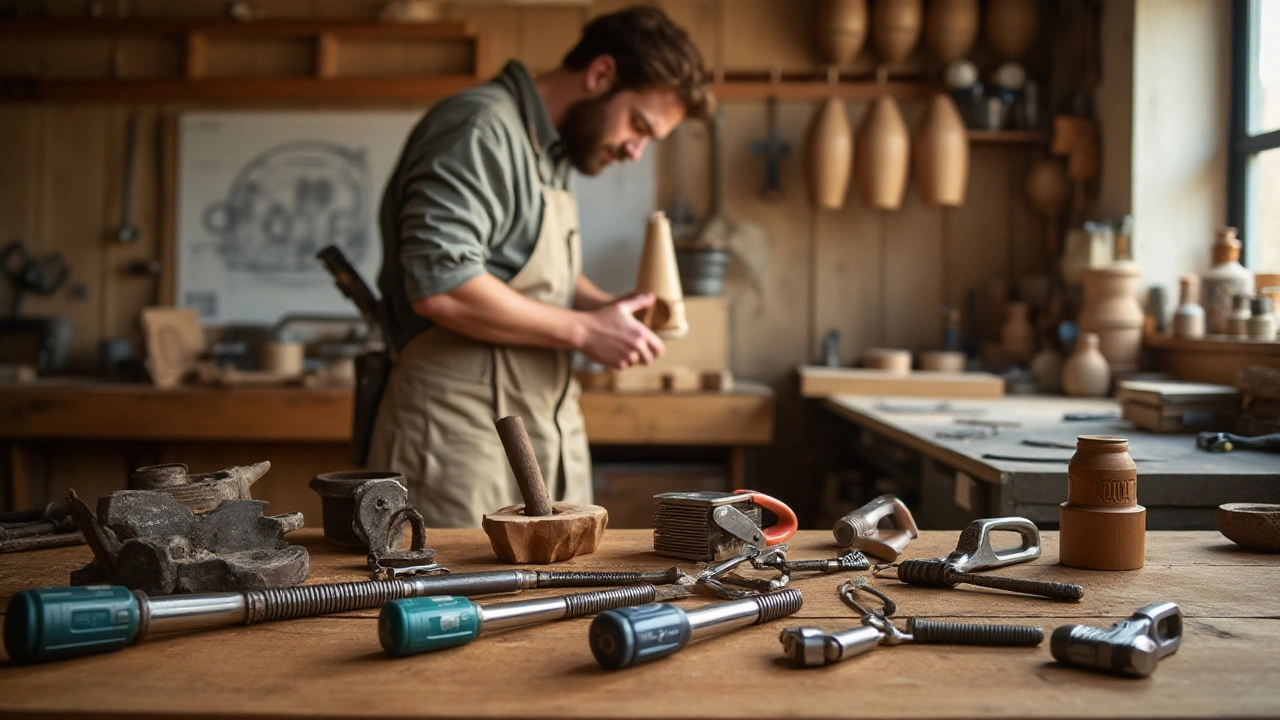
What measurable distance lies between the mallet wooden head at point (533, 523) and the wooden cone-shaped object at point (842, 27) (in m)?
3.42

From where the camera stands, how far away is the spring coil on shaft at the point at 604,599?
40.6 inches

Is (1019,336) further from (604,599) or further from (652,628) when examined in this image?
(652,628)

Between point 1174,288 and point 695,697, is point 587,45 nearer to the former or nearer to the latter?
point 695,697

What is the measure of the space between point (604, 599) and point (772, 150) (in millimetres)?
3619

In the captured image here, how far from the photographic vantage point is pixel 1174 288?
358 cm

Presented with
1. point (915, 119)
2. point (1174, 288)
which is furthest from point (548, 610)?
point (915, 119)

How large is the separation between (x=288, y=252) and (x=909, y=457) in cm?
292

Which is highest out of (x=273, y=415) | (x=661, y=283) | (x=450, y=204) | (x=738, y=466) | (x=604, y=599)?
(x=450, y=204)

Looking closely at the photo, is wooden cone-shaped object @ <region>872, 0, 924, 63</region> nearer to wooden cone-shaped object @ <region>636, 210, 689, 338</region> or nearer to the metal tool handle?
wooden cone-shaped object @ <region>636, 210, 689, 338</region>

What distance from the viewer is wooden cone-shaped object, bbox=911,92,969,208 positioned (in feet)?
13.7

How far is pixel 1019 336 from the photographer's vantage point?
13.7ft

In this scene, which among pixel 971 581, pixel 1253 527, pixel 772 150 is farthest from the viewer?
pixel 772 150

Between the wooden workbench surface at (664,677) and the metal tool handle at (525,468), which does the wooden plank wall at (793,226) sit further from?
the wooden workbench surface at (664,677)

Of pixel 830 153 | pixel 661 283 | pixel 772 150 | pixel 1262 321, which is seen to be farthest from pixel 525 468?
pixel 772 150
